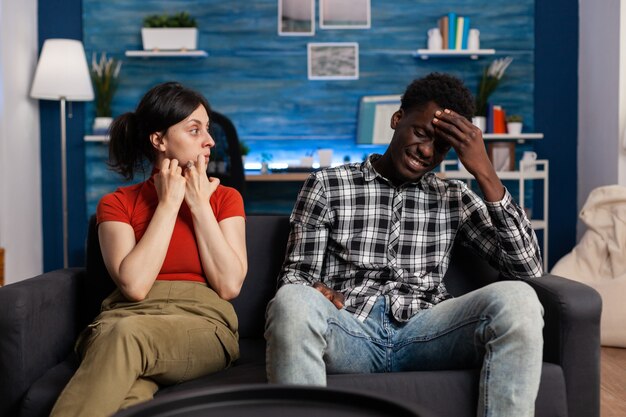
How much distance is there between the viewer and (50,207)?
216 inches

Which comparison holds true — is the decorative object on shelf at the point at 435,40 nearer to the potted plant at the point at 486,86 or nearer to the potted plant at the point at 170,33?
the potted plant at the point at 486,86

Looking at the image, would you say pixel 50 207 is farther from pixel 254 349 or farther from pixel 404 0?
pixel 254 349

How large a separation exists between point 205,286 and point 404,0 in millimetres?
3775

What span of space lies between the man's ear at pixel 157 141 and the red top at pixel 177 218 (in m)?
0.08

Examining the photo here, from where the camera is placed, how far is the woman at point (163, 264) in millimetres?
1680

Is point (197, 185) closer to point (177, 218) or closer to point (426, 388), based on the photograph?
point (177, 218)

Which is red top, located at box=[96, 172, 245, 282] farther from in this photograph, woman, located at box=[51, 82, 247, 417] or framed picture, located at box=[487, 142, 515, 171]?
framed picture, located at box=[487, 142, 515, 171]

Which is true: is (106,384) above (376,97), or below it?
below

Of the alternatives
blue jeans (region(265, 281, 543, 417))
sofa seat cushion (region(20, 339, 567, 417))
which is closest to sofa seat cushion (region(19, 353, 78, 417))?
sofa seat cushion (region(20, 339, 567, 417))

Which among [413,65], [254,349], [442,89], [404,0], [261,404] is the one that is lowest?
[254,349]

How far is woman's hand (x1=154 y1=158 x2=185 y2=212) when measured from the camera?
2.03m

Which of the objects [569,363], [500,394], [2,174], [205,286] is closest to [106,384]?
[205,286]

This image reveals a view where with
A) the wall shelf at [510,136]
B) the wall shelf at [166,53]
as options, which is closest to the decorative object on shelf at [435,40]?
the wall shelf at [510,136]

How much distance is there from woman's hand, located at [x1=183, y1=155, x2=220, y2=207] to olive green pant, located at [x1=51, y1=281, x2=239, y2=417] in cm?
21
